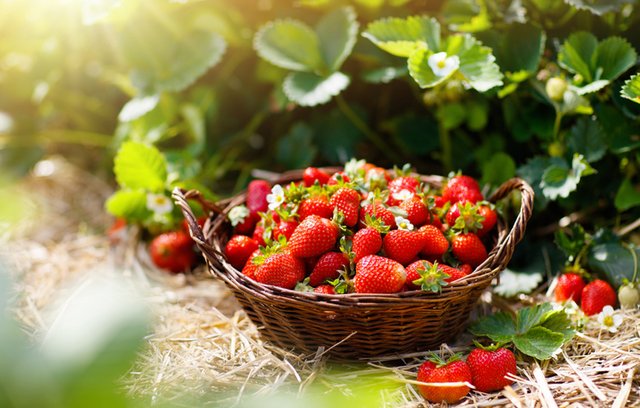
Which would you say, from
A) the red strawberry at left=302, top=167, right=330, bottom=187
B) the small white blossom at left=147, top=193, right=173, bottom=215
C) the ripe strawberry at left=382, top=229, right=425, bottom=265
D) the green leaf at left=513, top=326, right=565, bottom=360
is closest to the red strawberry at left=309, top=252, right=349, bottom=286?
the ripe strawberry at left=382, top=229, right=425, bottom=265

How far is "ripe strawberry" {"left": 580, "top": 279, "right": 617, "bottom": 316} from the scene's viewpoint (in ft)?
5.10

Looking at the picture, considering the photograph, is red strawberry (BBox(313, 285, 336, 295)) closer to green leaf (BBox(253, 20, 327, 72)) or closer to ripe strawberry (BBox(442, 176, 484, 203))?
ripe strawberry (BBox(442, 176, 484, 203))

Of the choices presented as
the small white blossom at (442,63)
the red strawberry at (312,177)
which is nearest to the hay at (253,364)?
the red strawberry at (312,177)

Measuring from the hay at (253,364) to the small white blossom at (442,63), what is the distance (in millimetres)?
640

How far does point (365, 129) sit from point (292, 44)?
1.28 feet

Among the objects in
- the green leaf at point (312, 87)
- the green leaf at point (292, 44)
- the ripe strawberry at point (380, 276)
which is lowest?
the ripe strawberry at point (380, 276)

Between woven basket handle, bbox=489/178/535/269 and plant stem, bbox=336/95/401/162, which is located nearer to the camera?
woven basket handle, bbox=489/178/535/269

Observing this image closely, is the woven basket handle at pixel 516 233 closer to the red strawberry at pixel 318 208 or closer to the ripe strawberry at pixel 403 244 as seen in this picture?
the ripe strawberry at pixel 403 244

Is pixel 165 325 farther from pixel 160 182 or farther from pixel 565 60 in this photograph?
pixel 565 60

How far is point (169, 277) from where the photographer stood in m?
1.99

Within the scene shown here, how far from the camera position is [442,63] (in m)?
1.63

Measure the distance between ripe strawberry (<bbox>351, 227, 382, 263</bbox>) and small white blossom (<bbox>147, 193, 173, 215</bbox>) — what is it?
2.56 ft

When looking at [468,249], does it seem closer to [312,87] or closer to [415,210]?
[415,210]

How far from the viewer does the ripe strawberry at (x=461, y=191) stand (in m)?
1.56
